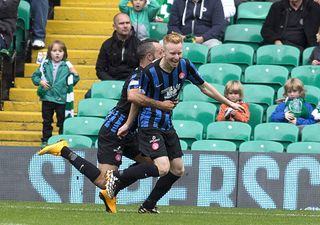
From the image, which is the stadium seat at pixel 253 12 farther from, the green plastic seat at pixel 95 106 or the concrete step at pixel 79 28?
the green plastic seat at pixel 95 106

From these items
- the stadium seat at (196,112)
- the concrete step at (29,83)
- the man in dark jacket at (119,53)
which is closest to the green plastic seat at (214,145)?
the stadium seat at (196,112)

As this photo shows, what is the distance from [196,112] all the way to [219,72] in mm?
795

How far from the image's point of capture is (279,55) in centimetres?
1485

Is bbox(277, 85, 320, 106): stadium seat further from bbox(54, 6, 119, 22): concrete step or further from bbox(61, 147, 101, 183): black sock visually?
bbox(54, 6, 119, 22): concrete step

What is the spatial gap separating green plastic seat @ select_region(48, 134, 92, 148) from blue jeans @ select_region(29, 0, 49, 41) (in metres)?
2.62

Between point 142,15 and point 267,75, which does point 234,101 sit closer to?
point 267,75

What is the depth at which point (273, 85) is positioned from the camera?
14633mm

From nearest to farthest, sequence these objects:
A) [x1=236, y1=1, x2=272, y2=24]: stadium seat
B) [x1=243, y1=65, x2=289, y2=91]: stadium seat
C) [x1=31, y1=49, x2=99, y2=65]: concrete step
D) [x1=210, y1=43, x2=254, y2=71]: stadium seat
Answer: [x1=243, y1=65, x2=289, y2=91]: stadium seat
[x1=210, y1=43, x2=254, y2=71]: stadium seat
[x1=236, y1=1, x2=272, y2=24]: stadium seat
[x1=31, y1=49, x2=99, y2=65]: concrete step

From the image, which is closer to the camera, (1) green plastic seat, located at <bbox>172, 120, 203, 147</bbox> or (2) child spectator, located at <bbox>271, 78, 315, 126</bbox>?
(2) child spectator, located at <bbox>271, 78, 315, 126</bbox>

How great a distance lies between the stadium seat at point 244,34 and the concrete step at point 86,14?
7.19 ft

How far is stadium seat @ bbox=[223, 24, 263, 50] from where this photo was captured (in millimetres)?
15508

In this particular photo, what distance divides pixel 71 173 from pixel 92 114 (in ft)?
4.17

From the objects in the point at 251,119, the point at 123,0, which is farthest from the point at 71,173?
the point at 123,0

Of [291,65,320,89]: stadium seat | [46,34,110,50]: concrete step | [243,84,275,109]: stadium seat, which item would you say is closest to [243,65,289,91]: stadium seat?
[291,65,320,89]: stadium seat
